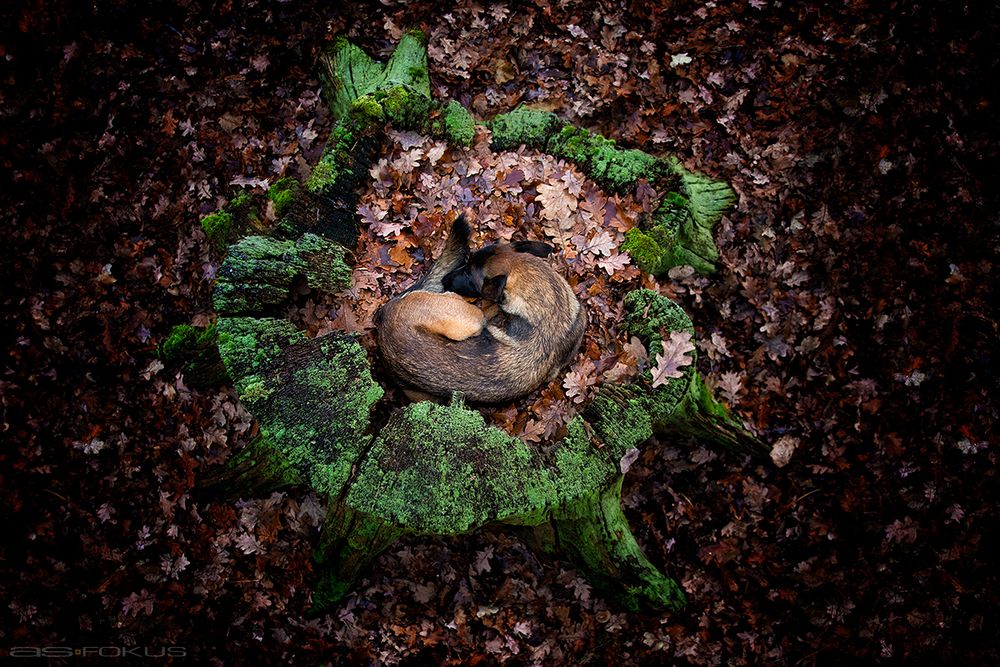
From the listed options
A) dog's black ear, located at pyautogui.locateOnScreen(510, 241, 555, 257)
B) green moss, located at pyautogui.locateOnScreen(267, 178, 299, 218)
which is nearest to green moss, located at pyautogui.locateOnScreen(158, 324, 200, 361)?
green moss, located at pyautogui.locateOnScreen(267, 178, 299, 218)

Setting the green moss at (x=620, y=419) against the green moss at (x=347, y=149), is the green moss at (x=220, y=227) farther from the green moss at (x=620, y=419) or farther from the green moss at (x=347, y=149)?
the green moss at (x=620, y=419)

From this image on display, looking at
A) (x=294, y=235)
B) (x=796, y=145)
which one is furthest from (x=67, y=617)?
(x=796, y=145)

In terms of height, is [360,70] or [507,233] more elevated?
[360,70]

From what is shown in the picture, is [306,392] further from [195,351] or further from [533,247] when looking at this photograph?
[533,247]

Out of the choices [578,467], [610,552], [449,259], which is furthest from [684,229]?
[610,552]

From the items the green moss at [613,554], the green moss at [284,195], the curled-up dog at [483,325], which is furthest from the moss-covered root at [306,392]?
the green moss at [613,554]
